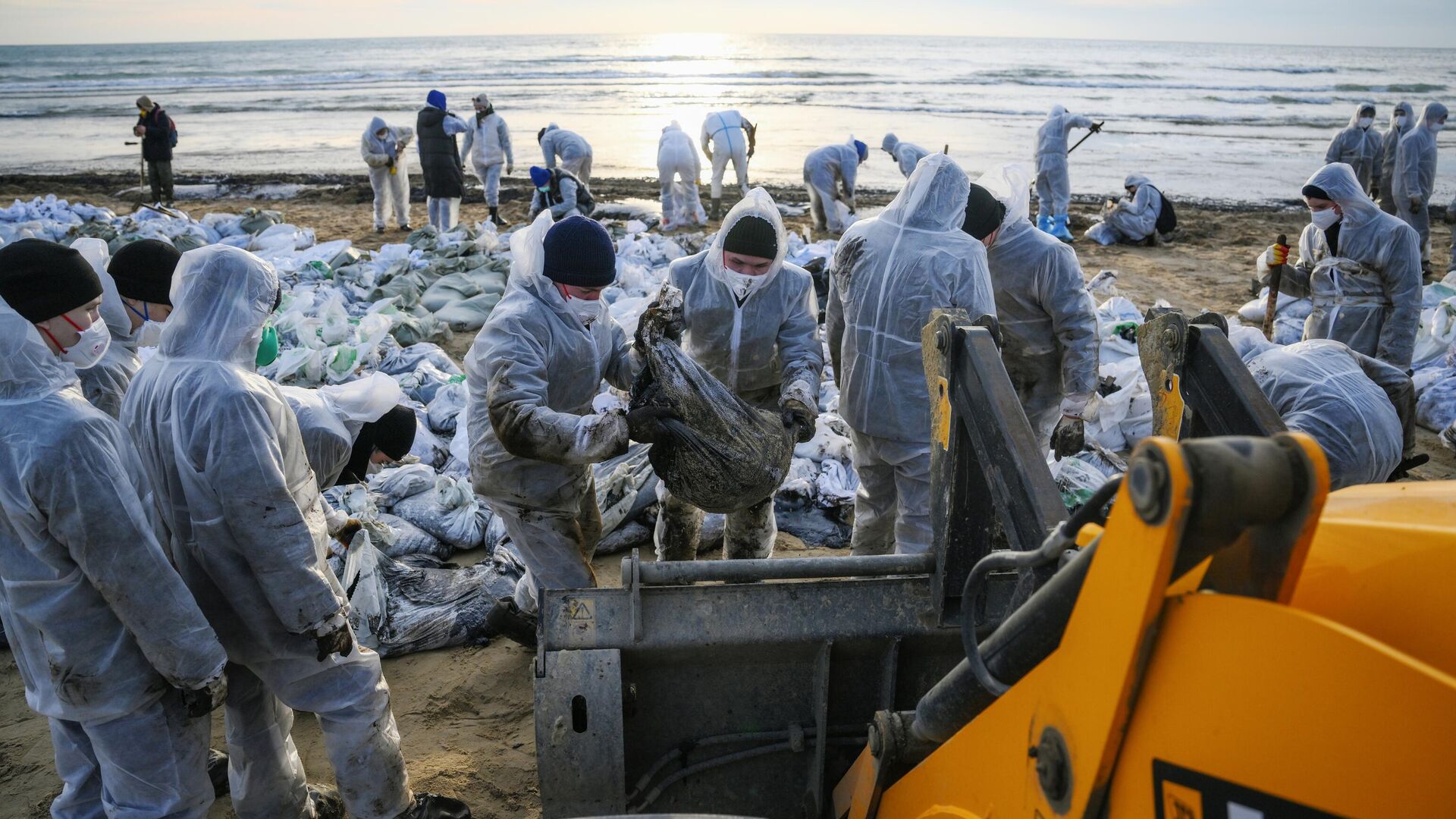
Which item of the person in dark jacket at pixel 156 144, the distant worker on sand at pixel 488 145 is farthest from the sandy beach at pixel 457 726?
the person in dark jacket at pixel 156 144

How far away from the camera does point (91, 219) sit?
1129 cm

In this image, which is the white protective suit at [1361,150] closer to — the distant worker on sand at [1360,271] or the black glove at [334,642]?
the distant worker on sand at [1360,271]

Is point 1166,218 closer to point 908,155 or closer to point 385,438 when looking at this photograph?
point 908,155

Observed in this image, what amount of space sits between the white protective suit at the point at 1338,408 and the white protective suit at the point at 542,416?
2269 millimetres

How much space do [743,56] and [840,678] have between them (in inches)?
2762

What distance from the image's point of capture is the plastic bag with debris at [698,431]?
3.06 m

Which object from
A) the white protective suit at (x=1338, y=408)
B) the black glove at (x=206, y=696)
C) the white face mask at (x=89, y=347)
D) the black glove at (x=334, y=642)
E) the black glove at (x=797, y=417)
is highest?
the white face mask at (x=89, y=347)

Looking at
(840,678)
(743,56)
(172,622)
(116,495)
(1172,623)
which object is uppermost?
(743,56)

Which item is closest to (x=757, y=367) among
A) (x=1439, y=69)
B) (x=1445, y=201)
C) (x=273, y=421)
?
(x=273, y=421)

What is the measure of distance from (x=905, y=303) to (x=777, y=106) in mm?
27964

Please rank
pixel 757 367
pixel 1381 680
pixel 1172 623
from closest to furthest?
pixel 1381 680 < pixel 1172 623 < pixel 757 367

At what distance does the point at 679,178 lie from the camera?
1308 centimetres

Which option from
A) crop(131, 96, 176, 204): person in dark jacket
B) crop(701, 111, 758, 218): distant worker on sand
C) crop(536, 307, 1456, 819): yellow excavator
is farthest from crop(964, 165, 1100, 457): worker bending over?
crop(131, 96, 176, 204): person in dark jacket

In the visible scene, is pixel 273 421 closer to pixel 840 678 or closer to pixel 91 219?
pixel 840 678
